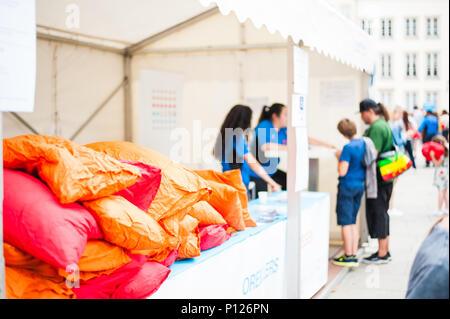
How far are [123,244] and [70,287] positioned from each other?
201mm

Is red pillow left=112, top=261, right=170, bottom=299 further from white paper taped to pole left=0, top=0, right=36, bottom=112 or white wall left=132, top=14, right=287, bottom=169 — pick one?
white wall left=132, top=14, right=287, bottom=169

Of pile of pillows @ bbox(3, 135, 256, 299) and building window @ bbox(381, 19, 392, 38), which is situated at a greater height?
building window @ bbox(381, 19, 392, 38)

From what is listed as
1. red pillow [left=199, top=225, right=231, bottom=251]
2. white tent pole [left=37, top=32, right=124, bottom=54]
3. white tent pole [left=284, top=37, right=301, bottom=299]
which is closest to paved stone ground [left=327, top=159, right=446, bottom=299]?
white tent pole [left=284, top=37, right=301, bottom=299]

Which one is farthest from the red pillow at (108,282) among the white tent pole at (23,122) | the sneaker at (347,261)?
the white tent pole at (23,122)

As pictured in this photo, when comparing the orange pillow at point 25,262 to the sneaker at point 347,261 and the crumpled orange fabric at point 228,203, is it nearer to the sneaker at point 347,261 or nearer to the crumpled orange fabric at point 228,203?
the crumpled orange fabric at point 228,203

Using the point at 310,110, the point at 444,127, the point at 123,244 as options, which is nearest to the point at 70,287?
the point at 123,244

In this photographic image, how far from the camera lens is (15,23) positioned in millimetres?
1295

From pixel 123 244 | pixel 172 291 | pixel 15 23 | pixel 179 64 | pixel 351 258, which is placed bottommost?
pixel 351 258

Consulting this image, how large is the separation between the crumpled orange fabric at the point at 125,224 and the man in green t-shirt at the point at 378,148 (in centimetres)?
331

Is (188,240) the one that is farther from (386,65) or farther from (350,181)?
(386,65)

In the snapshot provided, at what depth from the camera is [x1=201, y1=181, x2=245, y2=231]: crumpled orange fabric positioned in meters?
2.66

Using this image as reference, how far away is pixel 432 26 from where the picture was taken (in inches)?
996

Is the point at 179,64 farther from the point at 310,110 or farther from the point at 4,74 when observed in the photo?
the point at 4,74

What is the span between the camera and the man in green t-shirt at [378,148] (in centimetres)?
462
